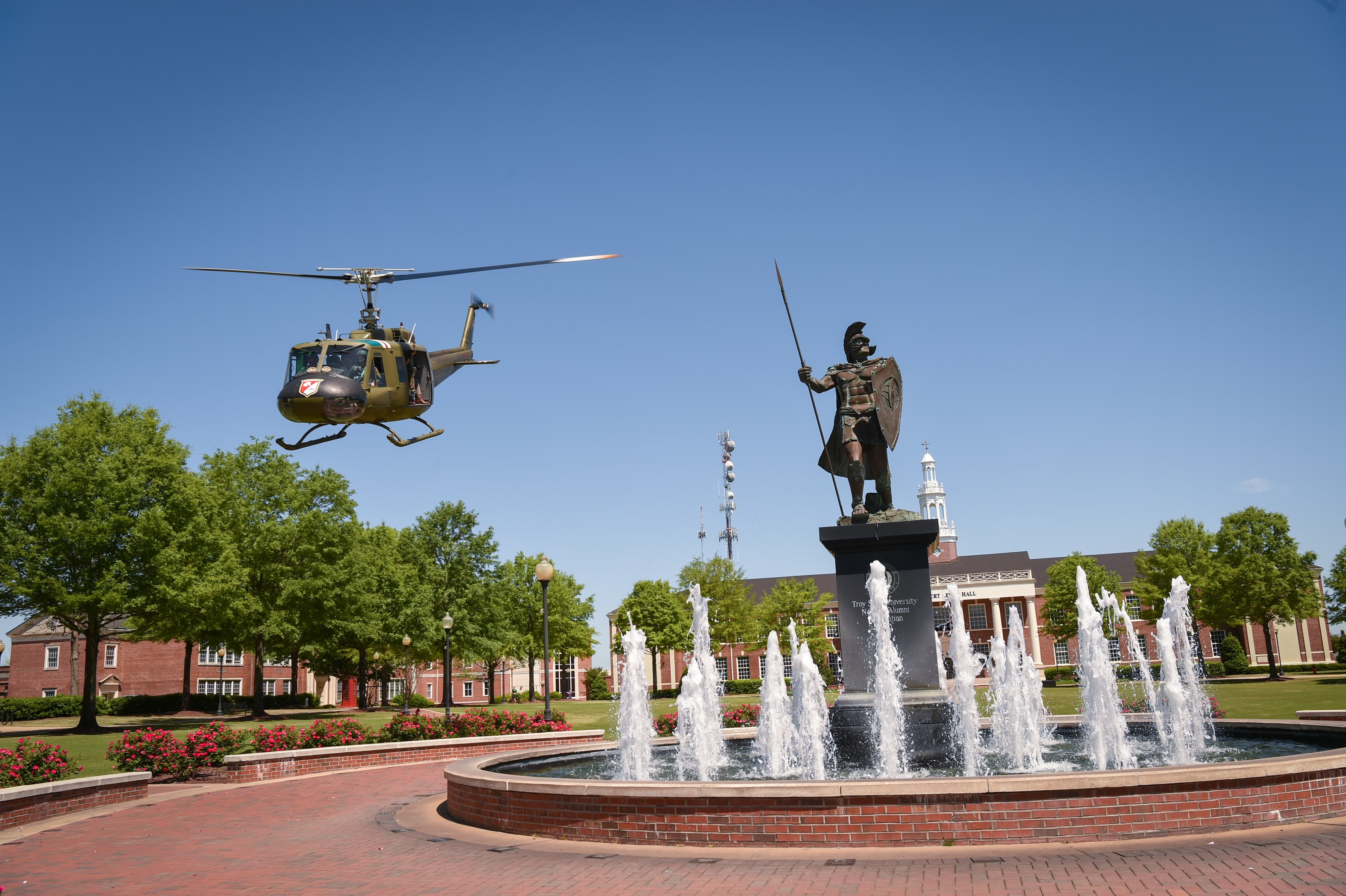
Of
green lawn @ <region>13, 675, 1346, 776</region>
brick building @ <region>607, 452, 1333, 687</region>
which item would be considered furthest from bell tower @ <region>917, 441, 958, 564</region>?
green lawn @ <region>13, 675, 1346, 776</region>

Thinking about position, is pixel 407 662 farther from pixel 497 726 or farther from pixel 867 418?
pixel 867 418

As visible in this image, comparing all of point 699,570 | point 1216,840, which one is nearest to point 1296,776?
point 1216,840

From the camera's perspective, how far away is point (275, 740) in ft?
61.7

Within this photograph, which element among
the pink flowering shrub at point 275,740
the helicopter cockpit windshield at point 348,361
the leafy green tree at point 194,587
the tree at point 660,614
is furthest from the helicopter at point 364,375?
the tree at point 660,614

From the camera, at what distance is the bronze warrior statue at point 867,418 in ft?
44.6

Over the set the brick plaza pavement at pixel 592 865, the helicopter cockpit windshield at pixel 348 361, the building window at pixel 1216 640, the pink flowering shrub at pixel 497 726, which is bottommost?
the building window at pixel 1216 640

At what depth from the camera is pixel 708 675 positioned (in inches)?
678

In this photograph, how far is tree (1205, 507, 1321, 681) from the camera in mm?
55594

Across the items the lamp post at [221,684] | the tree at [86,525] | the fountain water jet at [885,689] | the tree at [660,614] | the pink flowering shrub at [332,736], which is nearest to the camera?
the fountain water jet at [885,689]

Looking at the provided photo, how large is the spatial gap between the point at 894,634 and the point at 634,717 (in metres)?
4.05

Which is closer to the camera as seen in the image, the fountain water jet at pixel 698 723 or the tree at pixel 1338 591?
the fountain water jet at pixel 698 723

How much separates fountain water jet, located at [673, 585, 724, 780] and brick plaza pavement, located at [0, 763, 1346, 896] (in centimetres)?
372

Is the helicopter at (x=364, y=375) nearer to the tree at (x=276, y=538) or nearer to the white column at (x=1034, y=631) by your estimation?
the tree at (x=276, y=538)

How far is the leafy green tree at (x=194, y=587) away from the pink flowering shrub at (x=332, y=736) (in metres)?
15.8
